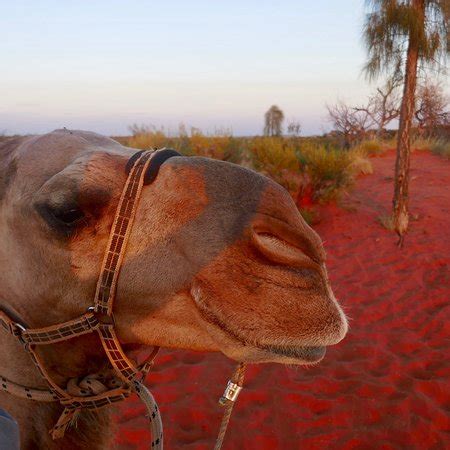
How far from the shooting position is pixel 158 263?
1.22 meters

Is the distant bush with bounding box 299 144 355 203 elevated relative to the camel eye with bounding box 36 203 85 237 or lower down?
lower down

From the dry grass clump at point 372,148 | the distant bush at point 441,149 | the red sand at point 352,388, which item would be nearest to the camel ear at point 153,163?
the red sand at point 352,388

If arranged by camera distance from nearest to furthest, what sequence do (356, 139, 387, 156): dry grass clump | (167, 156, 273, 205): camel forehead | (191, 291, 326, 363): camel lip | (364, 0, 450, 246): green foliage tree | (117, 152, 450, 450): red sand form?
1. (191, 291, 326, 363): camel lip
2. (167, 156, 273, 205): camel forehead
3. (117, 152, 450, 450): red sand
4. (364, 0, 450, 246): green foliage tree
5. (356, 139, 387, 156): dry grass clump

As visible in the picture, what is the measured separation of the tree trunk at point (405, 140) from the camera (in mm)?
7625

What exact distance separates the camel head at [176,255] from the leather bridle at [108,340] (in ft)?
0.10

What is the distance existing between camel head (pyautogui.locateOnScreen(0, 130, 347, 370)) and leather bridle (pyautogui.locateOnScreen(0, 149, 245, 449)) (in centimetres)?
3

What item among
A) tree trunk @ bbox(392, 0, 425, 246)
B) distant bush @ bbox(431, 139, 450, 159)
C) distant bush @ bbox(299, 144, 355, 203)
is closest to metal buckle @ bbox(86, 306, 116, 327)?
tree trunk @ bbox(392, 0, 425, 246)

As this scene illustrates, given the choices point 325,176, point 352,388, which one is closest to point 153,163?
point 352,388

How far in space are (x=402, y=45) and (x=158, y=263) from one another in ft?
26.5

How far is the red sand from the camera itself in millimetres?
3486

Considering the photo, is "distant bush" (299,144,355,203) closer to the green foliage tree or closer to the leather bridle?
the green foliage tree

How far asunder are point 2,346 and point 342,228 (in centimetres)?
768

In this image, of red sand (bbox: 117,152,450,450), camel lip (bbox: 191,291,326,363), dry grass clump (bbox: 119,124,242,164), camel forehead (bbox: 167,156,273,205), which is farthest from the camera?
dry grass clump (bbox: 119,124,242,164)

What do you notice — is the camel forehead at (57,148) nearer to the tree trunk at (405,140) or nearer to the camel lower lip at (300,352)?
the camel lower lip at (300,352)
